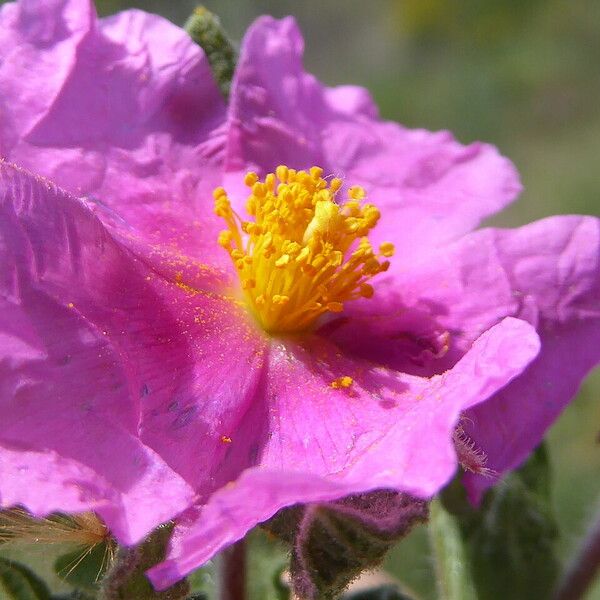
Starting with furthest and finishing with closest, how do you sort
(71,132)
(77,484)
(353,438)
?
(71,132)
(353,438)
(77,484)

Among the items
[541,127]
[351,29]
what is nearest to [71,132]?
[541,127]

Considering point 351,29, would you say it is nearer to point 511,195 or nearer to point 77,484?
point 511,195

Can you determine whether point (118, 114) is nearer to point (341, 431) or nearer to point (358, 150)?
point (358, 150)

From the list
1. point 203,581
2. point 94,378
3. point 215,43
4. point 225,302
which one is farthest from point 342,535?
point 215,43

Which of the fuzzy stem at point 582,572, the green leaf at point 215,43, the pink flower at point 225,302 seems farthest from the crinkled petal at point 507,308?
the green leaf at point 215,43

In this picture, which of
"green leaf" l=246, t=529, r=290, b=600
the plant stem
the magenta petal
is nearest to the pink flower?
the magenta petal

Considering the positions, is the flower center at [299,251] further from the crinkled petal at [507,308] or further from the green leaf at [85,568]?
the green leaf at [85,568]
